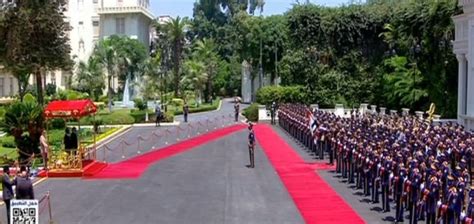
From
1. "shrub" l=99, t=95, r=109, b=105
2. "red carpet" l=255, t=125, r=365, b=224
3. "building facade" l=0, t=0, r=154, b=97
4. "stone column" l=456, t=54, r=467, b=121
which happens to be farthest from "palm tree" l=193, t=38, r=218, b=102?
"red carpet" l=255, t=125, r=365, b=224

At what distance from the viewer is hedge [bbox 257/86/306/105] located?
6006 cm

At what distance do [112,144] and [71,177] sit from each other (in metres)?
13.1

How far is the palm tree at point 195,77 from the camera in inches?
3275

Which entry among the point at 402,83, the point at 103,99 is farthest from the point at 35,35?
the point at 103,99

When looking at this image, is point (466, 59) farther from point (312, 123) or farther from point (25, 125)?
point (25, 125)

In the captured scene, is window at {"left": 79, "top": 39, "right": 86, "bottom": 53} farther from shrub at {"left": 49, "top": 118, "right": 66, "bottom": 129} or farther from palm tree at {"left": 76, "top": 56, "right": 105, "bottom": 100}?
shrub at {"left": 49, "top": 118, "right": 66, "bottom": 129}

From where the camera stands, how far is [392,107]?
57500mm

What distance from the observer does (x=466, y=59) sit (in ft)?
131

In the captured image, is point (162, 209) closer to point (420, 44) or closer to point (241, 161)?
point (241, 161)

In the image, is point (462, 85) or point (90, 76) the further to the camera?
point (90, 76)

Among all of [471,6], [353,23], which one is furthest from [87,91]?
[471,6]

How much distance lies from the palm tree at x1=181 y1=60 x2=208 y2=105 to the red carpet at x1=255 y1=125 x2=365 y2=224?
48.7m

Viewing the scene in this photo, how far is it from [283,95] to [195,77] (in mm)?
24514

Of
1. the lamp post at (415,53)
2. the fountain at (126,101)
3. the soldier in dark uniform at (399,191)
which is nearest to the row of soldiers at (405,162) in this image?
the soldier in dark uniform at (399,191)
